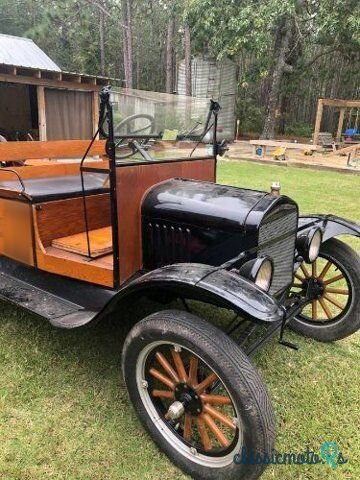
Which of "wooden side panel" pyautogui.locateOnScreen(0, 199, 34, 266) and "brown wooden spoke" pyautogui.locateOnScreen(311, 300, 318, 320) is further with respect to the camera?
"brown wooden spoke" pyautogui.locateOnScreen(311, 300, 318, 320)

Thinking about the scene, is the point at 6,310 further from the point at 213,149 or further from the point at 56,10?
the point at 56,10

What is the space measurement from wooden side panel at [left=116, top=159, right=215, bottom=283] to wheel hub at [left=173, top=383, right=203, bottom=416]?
2.67ft

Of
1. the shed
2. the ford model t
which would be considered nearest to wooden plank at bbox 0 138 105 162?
the ford model t

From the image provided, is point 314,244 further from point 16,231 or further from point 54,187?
point 16,231

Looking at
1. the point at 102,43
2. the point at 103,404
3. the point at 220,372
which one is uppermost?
the point at 102,43

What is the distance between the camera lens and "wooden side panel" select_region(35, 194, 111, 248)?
290 centimetres

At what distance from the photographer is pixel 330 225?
3.01 m

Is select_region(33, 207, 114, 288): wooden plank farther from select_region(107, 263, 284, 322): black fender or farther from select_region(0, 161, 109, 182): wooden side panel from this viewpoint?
select_region(0, 161, 109, 182): wooden side panel

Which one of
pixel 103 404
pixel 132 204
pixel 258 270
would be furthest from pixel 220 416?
pixel 132 204

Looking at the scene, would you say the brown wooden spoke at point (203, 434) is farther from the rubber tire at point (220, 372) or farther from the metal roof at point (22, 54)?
the metal roof at point (22, 54)

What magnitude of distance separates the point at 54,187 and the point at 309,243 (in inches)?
78.2

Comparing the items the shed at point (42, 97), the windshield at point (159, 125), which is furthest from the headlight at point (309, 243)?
the shed at point (42, 97)

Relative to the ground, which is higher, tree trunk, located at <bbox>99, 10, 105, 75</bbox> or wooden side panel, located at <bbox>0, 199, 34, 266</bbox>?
tree trunk, located at <bbox>99, 10, 105, 75</bbox>

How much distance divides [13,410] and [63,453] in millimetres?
472
